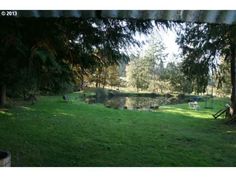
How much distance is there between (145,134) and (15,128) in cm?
297

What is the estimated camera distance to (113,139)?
7555 millimetres

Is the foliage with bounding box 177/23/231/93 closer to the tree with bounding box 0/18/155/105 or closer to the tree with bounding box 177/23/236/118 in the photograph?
the tree with bounding box 177/23/236/118

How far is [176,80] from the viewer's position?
1059 cm

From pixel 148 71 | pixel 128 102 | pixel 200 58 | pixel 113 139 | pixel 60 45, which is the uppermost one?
pixel 200 58

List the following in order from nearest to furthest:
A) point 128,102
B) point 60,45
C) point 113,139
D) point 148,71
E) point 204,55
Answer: point 60,45, point 113,139, point 148,71, point 204,55, point 128,102

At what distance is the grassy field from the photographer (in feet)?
18.8

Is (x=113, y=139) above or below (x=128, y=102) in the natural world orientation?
below

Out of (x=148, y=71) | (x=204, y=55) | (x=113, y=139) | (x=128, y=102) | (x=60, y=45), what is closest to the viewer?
(x=60, y=45)

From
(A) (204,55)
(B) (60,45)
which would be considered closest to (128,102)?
(A) (204,55)

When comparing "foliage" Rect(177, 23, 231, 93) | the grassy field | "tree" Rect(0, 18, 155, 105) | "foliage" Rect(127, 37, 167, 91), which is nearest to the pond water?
the grassy field

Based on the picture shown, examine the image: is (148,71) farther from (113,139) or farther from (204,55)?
(113,139)

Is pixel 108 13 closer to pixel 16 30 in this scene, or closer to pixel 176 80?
pixel 16 30

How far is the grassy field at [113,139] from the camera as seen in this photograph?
18.8 feet
